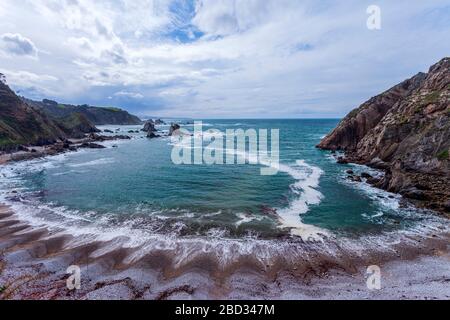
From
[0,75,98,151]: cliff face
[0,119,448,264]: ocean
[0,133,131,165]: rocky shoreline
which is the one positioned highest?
[0,75,98,151]: cliff face

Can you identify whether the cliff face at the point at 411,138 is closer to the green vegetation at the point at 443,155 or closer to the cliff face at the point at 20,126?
the green vegetation at the point at 443,155

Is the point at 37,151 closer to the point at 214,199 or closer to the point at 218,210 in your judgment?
the point at 214,199

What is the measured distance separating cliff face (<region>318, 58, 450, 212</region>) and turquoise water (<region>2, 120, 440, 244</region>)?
3.98 metres

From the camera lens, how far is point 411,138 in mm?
46750

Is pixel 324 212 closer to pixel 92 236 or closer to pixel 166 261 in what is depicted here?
pixel 166 261

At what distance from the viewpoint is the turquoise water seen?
1018 inches

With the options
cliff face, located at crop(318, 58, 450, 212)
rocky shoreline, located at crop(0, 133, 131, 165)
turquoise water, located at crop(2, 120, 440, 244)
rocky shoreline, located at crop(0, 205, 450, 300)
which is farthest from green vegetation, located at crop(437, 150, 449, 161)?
rocky shoreline, located at crop(0, 133, 131, 165)

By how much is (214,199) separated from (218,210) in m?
3.83

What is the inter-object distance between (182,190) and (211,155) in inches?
1234

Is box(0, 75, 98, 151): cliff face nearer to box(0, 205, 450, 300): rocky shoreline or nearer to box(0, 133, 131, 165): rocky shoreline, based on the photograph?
box(0, 133, 131, 165): rocky shoreline

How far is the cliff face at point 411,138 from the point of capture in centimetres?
3494

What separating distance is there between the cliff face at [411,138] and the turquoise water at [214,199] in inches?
157
